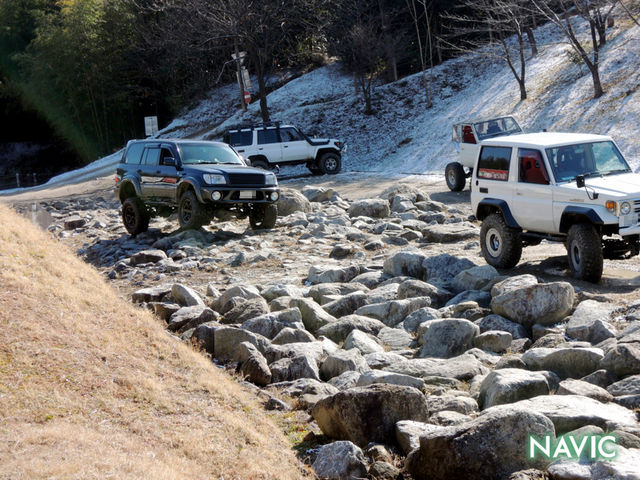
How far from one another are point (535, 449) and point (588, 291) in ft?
16.3

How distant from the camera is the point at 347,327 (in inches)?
353

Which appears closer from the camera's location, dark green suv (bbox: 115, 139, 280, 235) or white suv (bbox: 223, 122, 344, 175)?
dark green suv (bbox: 115, 139, 280, 235)

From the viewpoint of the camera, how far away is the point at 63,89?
49.7 m

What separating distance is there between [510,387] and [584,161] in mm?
5182

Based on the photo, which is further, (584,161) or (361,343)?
(584,161)

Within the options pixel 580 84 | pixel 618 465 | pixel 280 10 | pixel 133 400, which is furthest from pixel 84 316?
pixel 280 10

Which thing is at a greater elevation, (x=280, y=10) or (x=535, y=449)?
(x=280, y=10)

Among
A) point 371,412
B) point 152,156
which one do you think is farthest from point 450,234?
point 371,412

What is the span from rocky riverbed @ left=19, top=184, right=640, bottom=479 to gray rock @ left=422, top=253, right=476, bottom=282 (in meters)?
0.03

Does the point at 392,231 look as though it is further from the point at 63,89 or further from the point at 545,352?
the point at 63,89

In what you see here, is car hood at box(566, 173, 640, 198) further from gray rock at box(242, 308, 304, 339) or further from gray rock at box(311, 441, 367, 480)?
gray rock at box(311, 441, 367, 480)

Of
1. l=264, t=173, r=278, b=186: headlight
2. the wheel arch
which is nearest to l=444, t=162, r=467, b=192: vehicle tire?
l=264, t=173, r=278, b=186: headlight

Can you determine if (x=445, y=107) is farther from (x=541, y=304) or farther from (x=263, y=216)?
(x=541, y=304)

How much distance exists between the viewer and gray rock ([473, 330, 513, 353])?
7.96 meters
